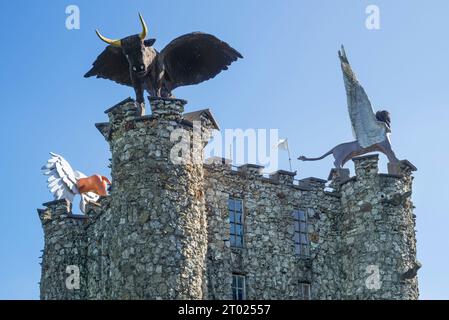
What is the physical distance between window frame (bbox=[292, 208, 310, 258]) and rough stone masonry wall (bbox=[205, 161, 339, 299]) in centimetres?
15

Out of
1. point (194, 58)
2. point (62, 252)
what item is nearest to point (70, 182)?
point (62, 252)

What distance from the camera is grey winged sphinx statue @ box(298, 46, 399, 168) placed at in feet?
171

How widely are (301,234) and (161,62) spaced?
8187 millimetres

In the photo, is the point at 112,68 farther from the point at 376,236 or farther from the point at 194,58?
the point at 376,236

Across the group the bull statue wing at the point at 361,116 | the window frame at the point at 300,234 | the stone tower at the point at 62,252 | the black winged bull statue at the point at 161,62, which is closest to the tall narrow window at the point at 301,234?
the window frame at the point at 300,234

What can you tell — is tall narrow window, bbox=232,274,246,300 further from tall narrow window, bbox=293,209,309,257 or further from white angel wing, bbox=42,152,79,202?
white angel wing, bbox=42,152,79,202

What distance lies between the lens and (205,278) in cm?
4622

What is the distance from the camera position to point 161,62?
48.8 meters

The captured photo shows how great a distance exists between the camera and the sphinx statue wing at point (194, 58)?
49.1 metres

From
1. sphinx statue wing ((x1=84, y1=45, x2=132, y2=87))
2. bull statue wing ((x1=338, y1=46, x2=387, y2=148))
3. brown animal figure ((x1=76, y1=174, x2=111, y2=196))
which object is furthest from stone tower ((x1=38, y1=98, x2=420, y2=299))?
sphinx statue wing ((x1=84, y1=45, x2=132, y2=87))
